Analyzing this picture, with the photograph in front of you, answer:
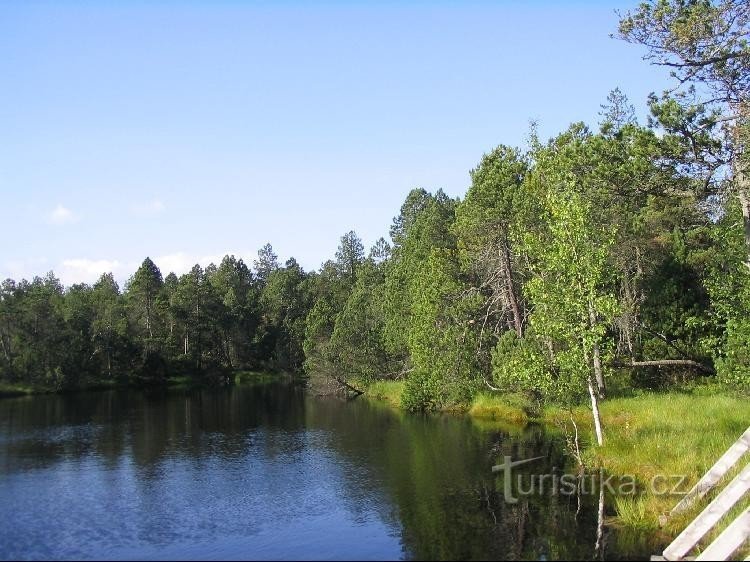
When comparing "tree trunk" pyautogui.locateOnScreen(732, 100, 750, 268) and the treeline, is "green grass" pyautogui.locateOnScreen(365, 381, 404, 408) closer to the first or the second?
"tree trunk" pyautogui.locateOnScreen(732, 100, 750, 268)

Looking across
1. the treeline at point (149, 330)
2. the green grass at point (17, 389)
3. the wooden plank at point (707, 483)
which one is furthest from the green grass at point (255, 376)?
the wooden plank at point (707, 483)

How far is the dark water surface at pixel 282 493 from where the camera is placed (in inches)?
880

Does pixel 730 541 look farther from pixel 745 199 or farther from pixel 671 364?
pixel 671 364

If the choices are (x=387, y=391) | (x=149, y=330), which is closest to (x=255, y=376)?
(x=149, y=330)

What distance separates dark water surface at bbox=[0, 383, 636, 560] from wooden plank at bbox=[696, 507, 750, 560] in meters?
4.34

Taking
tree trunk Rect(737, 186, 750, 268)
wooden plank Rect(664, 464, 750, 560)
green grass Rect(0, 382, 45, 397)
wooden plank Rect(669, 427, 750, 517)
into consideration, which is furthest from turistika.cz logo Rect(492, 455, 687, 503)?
green grass Rect(0, 382, 45, 397)

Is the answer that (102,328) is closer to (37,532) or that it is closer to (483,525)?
(37,532)

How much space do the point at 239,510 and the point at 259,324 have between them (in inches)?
3826

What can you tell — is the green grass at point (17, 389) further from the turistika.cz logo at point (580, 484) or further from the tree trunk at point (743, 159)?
the tree trunk at point (743, 159)

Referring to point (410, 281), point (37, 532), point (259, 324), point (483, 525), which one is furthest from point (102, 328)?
point (483, 525)

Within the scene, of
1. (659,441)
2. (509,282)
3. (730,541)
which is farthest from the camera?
(509,282)

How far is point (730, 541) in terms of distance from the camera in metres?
16.6

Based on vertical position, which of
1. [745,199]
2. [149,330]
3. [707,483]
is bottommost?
[707,483]

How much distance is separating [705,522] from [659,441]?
1092 cm
